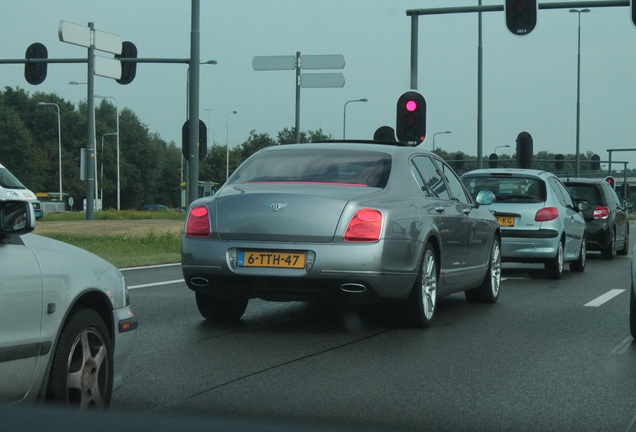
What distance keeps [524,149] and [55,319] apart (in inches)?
1160

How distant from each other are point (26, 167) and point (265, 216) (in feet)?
330

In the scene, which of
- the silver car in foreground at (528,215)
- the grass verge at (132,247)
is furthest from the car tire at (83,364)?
the grass verge at (132,247)

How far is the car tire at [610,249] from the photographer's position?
70.8ft

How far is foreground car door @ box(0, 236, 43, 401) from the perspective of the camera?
4.17 m

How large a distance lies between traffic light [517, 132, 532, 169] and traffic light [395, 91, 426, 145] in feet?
37.4

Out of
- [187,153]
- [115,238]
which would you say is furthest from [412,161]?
[115,238]

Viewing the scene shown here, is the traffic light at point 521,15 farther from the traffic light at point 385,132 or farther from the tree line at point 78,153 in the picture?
the tree line at point 78,153

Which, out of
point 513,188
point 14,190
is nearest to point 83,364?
point 513,188

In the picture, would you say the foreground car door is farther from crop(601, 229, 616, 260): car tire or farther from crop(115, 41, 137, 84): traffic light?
crop(115, 41, 137, 84): traffic light

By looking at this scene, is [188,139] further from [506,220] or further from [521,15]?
[506,220]

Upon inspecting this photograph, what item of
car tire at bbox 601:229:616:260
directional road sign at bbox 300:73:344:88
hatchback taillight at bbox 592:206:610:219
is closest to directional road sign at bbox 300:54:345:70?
directional road sign at bbox 300:73:344:88

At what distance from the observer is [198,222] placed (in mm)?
8766

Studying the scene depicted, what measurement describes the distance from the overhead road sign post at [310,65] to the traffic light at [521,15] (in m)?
6.54

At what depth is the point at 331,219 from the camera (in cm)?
838
